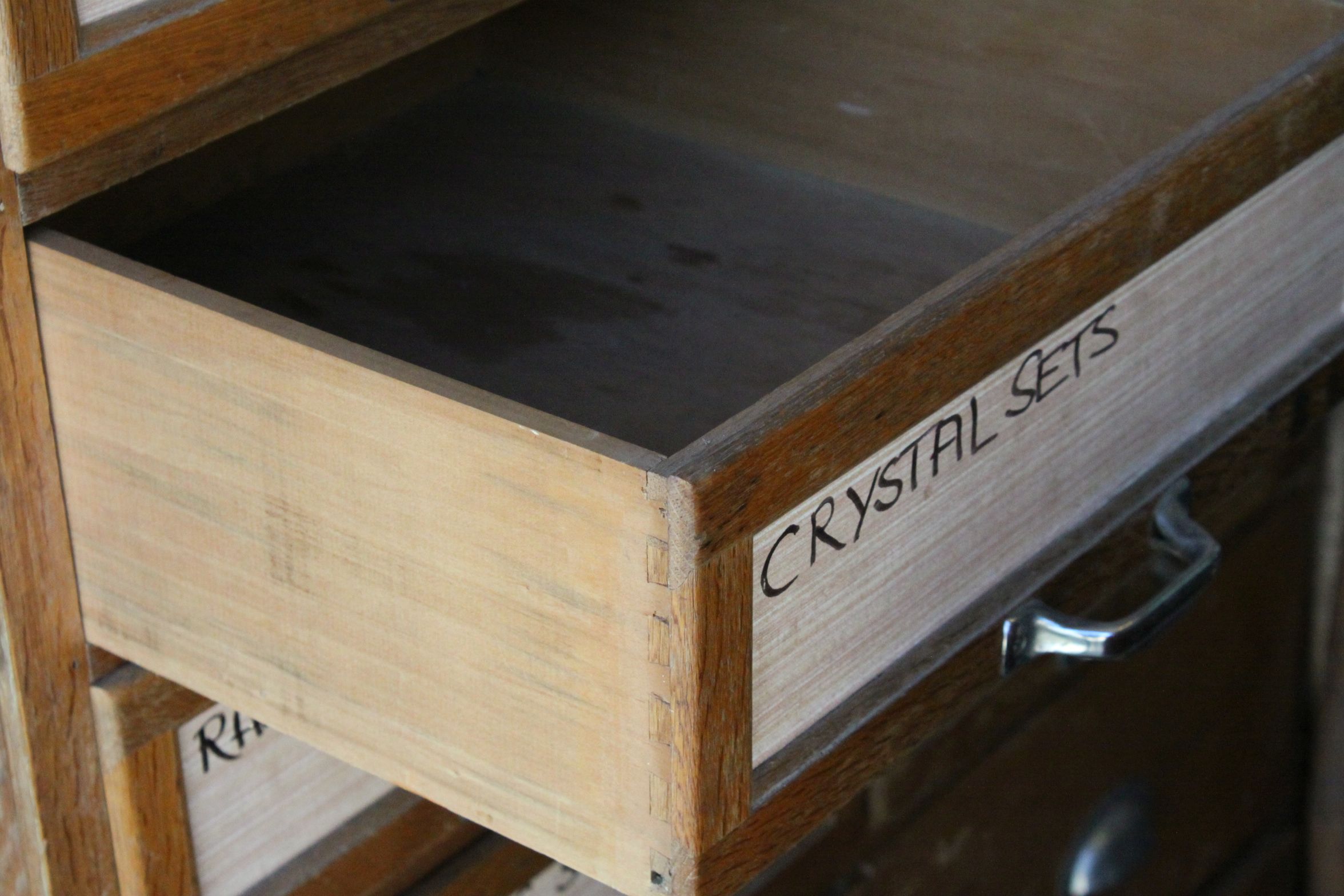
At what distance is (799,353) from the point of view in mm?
683

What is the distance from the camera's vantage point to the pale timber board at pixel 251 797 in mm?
651

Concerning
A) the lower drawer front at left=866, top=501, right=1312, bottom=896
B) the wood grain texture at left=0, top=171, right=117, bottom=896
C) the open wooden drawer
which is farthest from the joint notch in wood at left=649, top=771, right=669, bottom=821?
the lower drawer front at left=866, top=501, right=1312, bottom=896

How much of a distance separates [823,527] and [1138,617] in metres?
0.17

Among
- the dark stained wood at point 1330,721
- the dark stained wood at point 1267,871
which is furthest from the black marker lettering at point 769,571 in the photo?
the dark stained wood at point 1267,871

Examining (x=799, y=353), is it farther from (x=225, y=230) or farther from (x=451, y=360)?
(x=225, y=230)

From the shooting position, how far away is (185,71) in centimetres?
52

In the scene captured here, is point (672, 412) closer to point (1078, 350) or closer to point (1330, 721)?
point (1078, 350)

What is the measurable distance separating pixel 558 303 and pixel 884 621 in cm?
25

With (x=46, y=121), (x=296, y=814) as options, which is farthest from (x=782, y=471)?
(x=296, y=814)

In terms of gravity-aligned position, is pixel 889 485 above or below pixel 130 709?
above

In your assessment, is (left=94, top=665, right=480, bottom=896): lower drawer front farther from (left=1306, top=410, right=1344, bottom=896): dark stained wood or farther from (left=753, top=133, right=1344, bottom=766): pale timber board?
(left=1306, top=410, right=1344, bottom=896): dark stained wood

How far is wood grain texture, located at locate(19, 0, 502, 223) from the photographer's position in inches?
20.4

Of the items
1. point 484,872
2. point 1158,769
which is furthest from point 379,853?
point 1158,769

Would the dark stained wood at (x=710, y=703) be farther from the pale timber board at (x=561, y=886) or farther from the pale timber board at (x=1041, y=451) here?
the pale timber board at (x=561, y=886)
